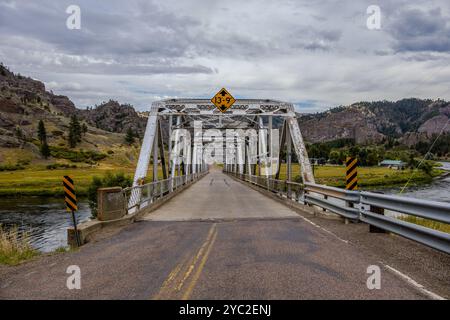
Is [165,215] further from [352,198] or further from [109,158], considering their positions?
[109,158]

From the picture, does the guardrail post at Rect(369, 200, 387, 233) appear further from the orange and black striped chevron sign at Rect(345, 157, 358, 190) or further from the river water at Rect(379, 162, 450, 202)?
the river water at Rect(379, 162, 450, 202)

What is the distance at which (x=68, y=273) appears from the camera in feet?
20.9

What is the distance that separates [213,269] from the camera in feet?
20.4

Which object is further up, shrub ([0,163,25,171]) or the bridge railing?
the bridge railing

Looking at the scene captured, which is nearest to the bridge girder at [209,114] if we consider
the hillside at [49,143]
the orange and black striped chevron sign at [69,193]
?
the orange and black striped chevron sign at [69,193]

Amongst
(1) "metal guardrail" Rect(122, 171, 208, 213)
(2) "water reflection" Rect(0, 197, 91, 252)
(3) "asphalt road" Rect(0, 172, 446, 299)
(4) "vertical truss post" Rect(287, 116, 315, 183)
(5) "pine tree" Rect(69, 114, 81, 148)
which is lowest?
(2) "water reflection" Rect(0, 197, 91, 252)

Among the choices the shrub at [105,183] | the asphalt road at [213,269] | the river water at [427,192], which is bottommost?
the river water at [427,192]

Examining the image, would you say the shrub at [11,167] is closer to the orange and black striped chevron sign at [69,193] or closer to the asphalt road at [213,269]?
the orange and black striped chevron sign at [69,193]

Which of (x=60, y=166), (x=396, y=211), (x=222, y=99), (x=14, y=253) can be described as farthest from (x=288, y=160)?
(x=60, y=166)

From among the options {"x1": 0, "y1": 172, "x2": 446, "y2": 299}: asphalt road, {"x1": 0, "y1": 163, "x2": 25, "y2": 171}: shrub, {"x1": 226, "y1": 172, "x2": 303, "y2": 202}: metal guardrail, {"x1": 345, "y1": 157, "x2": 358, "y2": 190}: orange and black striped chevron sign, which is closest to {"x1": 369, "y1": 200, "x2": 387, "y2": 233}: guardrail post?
{"x1": 0, "y1": 172, "x2": 446, "y2": 299}: asphalt road

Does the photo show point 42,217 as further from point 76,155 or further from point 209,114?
point 76,155

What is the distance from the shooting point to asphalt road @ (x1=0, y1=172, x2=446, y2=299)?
16.5 ft

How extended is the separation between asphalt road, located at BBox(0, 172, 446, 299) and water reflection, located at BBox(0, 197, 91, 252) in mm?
18518

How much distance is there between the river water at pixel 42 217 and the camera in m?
28.2
